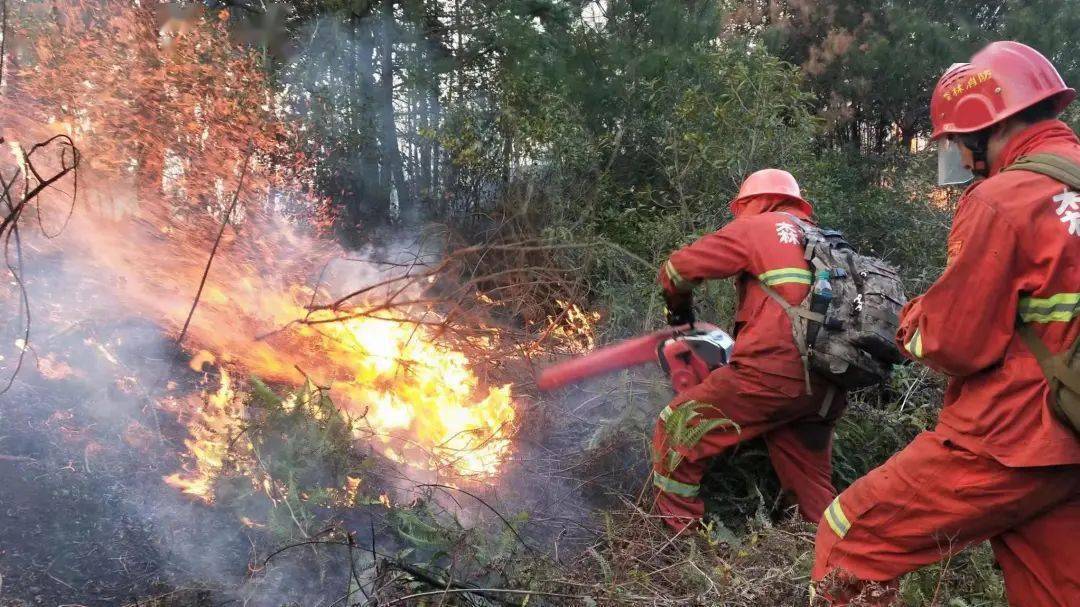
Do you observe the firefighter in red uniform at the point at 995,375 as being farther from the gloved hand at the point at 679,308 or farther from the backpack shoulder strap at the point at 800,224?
→ the gloved hand at the point at 679,308

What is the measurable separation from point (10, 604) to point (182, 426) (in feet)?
3.80

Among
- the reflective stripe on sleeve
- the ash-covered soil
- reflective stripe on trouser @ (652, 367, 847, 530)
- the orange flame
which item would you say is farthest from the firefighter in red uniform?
the ash-covered soil

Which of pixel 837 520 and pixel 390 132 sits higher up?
pixel 390 132

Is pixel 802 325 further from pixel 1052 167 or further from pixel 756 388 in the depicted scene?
pixel 1052 167

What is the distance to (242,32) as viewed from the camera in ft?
23.7

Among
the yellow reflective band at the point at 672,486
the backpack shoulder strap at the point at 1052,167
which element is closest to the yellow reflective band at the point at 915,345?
the backpack shoulder strap at the point at 1052,167

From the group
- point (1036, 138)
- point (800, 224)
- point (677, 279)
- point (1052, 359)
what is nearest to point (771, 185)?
point (800, 224)

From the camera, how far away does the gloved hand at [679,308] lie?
4.05m

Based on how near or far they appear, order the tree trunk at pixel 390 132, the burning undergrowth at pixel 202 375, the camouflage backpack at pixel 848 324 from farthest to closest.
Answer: the tree trunk at pixel 390 132 → the camouflage backpack at pixel 848 324 → the burning undergrowth at pixel 202 375

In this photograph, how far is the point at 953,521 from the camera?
2365 millimetres

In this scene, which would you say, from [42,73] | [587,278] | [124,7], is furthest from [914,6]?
[42,73]

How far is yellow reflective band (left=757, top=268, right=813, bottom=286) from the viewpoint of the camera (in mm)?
3684

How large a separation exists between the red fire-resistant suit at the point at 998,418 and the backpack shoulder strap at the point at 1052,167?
2cm

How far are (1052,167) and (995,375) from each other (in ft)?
2.20
